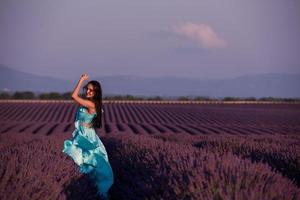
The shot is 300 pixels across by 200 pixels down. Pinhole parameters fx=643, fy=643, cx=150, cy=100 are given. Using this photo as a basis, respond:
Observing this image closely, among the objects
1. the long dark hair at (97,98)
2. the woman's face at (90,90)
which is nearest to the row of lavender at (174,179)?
the long dark hair at (97,98)

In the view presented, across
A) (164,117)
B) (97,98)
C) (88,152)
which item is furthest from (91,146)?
(164,117)

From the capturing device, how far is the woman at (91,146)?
8836mm

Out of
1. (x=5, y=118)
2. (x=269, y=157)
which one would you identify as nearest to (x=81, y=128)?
(x=269, y=157)

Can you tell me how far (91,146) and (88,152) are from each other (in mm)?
102

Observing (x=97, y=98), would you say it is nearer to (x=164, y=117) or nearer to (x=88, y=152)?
(x=88, y=152)

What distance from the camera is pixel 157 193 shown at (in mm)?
6352

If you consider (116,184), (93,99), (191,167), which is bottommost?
(116,184)

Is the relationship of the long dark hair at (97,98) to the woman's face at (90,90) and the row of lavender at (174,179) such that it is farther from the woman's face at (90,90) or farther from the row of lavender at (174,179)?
the row of lavender at (174,179)

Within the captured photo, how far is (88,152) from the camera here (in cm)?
927

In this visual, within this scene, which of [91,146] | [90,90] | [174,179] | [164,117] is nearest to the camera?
[174,179]

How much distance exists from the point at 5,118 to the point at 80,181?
24.8 metres

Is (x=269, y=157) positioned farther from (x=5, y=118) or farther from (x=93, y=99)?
(x=5, y=118)

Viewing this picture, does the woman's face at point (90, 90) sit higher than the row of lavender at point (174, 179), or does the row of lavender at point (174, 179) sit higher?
the woman's face at point (90, 90)

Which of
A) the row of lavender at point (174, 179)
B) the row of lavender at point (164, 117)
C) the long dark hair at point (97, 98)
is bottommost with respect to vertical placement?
the row of lavender at point (164, 117)
